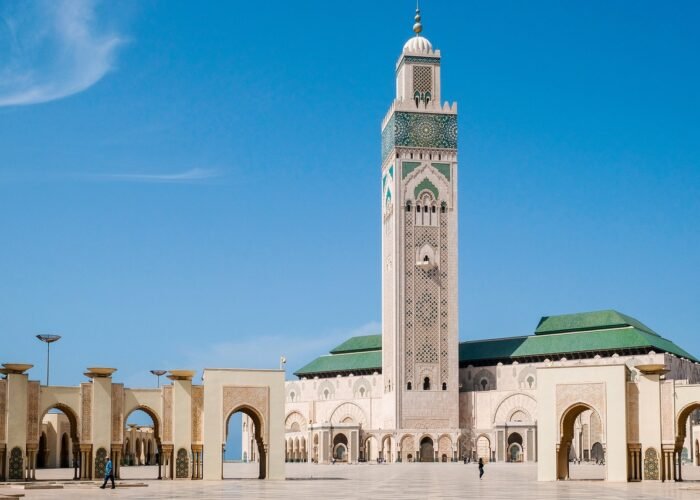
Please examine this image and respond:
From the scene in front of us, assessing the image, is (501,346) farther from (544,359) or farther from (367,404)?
(367,404)

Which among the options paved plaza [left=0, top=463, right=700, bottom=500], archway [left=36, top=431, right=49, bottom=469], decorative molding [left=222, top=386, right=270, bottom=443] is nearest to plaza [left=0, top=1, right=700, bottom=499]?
archway [left=36, top=431, right=49, bottom=469]

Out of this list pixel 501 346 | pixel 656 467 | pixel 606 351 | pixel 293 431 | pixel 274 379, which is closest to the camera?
pixel 656 467

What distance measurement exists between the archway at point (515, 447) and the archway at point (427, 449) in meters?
3.96

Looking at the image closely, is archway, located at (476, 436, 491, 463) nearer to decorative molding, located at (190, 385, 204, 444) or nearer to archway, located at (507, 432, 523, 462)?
archway, located at (507, 432, 523, 462)

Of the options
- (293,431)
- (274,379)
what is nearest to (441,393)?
(293,431)

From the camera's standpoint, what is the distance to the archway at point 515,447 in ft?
184

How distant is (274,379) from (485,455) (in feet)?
103

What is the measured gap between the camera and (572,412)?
28.2m

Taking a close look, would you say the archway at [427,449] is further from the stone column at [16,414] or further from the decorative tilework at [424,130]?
the stone column at [16,414]

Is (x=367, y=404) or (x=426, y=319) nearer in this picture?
(x=426, y=319)

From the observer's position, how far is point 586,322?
201 ft

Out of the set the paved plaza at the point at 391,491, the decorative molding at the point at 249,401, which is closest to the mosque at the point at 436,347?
the decorative molding at the point at 249,401

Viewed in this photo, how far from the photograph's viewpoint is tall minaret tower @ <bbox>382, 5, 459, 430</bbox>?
58969 millimetres

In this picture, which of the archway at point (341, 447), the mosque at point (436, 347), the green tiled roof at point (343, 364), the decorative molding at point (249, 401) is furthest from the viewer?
the green tiled roof at point (343, 364)
